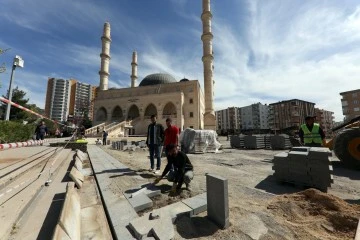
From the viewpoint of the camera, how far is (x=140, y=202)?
292 centimetres

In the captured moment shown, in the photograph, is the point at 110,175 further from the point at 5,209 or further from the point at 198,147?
the point at 198,147

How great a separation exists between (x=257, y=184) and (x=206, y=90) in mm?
33957

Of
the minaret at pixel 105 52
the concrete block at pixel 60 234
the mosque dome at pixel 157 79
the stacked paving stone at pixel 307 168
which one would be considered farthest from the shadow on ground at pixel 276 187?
the mosque dome at pixel 157 79

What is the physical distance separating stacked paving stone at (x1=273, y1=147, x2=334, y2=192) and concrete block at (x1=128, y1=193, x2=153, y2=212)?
3.21 meters

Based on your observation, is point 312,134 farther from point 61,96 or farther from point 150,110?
point 61,96

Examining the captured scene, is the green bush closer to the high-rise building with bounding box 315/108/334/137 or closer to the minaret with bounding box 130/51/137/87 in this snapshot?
the minaret with bounding box 130/51/137/87

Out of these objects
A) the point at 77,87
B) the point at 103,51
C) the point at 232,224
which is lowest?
the point at 232,224

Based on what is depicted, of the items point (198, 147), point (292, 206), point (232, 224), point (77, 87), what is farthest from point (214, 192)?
point (77, 87)

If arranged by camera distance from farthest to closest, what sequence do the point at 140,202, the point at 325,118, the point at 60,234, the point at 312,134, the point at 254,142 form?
the point at 325,118, the point at 254,142, the point at 312,134, the point at 140,202, the point at 60,234

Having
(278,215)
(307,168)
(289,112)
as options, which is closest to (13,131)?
(278,215)

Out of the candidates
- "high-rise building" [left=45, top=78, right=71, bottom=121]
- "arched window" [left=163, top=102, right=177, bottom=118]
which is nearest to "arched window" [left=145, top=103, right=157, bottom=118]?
"arched window" [left=163, top=102, right=177, bottom=118]

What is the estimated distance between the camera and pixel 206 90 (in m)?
37.3

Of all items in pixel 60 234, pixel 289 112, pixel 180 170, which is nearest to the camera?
pixel 60 234

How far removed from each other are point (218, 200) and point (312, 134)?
450cm
